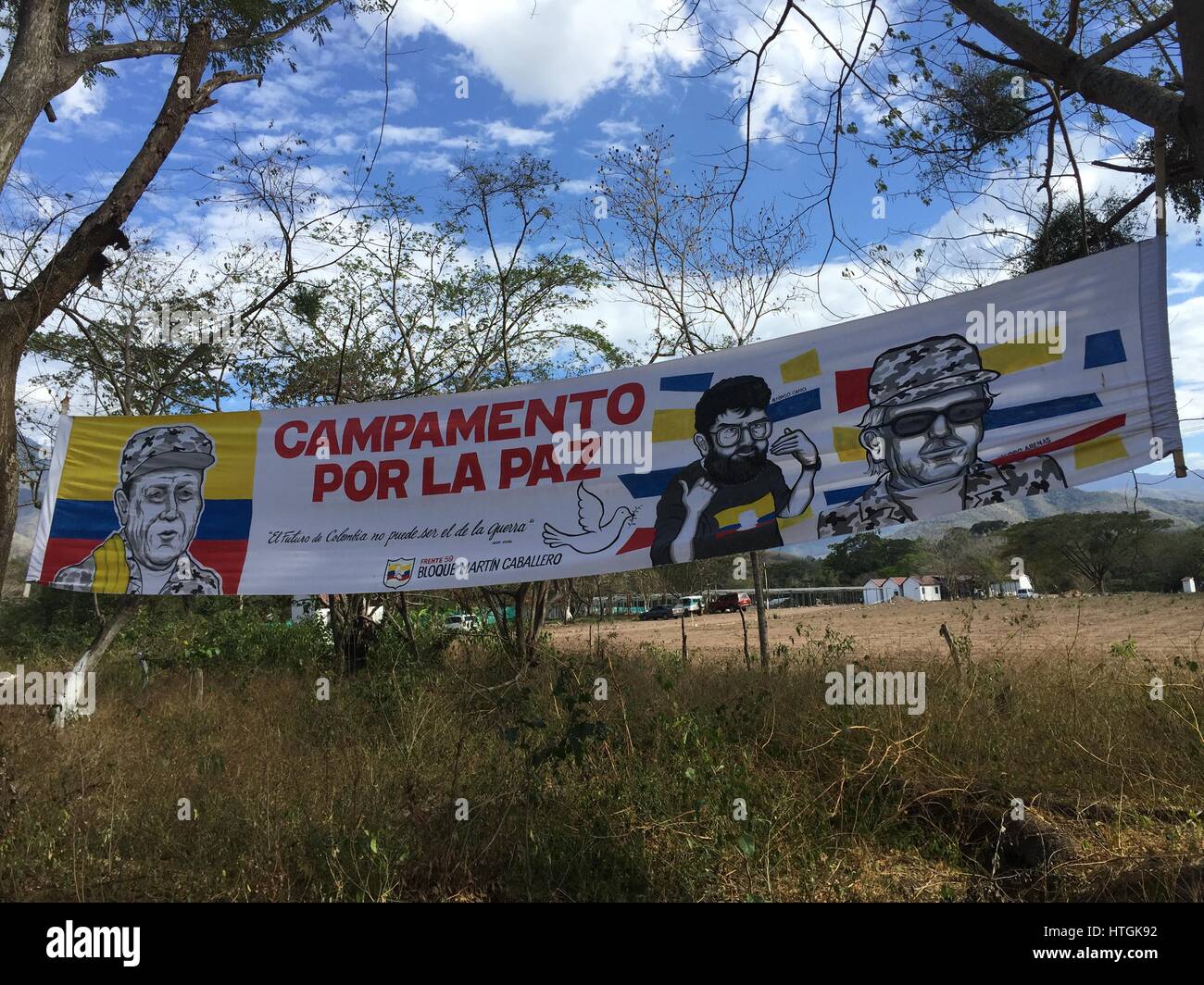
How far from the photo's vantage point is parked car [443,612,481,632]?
28.4 feet

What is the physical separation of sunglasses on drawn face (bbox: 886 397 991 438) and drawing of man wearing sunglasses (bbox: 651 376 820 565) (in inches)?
16.6

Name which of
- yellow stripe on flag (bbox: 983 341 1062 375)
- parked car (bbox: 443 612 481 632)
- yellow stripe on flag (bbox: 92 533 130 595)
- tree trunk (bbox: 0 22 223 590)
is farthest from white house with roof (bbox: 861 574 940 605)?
tree trunk (bbox: 0 22 223 590)

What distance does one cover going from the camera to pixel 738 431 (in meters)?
4.19

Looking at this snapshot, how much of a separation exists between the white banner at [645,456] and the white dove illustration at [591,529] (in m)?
0.01

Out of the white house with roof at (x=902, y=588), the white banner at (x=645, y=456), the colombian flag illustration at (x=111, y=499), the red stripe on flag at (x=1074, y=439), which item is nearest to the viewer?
the red stripe on flag at (x=1074, y=439)

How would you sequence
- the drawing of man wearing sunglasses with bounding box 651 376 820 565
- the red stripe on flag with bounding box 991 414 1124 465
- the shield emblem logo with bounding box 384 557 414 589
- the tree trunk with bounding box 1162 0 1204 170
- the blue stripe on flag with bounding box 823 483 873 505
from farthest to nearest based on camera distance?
the shield emblem logo with bounding box 384 557 414 589
the drawing of man wearing sunglasses with bounding box 651 376 820 565
the blue stripe on flag with bounding box 823 483 873 505
the red stripe on flag with bounding box 991 414 1124 465
the tree trunk with bounding box 1162 0 1204 170

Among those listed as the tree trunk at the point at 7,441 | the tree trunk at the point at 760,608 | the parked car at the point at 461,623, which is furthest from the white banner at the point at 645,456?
the parked car at the point at 461,623

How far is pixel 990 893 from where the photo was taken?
136 inches

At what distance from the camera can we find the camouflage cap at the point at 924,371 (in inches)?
147

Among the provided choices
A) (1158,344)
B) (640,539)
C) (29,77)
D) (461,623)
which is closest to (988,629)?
(461,623)

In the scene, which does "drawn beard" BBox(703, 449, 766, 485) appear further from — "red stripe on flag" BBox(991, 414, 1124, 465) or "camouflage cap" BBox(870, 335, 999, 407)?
"red stripe on flag" BBox(991, 414, 1124, 465)

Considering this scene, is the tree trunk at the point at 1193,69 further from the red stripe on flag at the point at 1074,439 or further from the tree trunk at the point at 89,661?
the tree trunk at the point at 89,661
